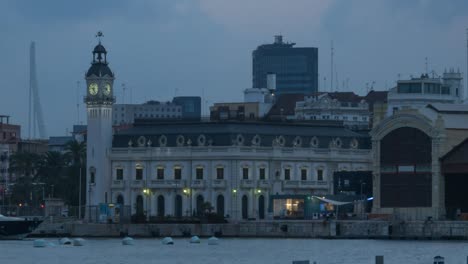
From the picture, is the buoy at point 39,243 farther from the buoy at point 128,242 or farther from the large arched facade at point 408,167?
the large arched facade at point 408,167

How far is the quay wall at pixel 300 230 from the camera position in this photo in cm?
17800

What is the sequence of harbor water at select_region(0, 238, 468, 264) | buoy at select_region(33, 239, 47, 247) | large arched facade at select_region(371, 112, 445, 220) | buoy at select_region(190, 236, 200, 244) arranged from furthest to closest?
large arched facade at select_region(371, 112, 445, 220) < buoy at select_region(190, 236, 200, 244) < buoy at select_region(33, 239, 47, 247) < harbor water at select_region(0, 238, 468, 264)

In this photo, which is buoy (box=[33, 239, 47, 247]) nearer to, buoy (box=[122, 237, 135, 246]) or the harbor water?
the harbor water

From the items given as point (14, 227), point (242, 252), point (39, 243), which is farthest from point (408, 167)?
point (242, 252)

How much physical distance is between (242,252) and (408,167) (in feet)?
140

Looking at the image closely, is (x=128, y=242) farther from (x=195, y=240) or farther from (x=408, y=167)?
(x=408, y=167)

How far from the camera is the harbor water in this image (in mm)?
142625

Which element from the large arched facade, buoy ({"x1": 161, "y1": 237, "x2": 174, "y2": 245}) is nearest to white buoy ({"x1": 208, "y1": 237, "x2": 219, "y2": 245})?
buoy ({"x1": 161, "y1": 237, "x2": 174, "y2": 245})

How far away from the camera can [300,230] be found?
613 ft

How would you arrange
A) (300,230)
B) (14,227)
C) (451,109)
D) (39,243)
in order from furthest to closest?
(451,109), (14,227), (300,230), (39,243)

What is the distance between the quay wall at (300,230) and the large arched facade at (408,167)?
7599mm

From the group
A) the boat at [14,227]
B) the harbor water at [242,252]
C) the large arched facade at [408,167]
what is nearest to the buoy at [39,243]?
the harbor water at [242,252]

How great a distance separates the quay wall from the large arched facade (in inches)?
299

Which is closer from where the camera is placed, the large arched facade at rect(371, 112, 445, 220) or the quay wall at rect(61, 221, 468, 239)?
the quay wall at rect(61, 221, 468, 239)
